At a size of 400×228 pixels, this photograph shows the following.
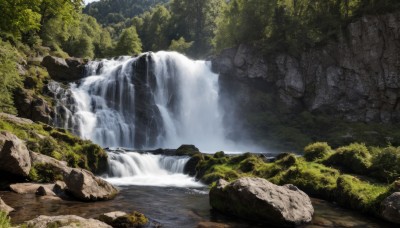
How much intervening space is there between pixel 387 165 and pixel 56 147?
21.9 m

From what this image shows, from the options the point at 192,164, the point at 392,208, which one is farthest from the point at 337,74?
the point at 392,208

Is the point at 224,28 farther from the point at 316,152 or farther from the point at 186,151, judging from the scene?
the point at 316,152

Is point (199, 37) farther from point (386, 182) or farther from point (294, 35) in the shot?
point (386, 182)

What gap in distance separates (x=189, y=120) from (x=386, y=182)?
119 feet

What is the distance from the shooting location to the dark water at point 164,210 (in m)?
14.6

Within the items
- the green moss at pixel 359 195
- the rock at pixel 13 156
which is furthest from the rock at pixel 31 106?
the green moss at pixel 359 195

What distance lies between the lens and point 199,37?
97.7 metres

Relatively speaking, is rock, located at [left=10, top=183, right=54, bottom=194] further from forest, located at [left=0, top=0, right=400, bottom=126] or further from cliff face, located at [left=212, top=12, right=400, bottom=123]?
cliff face, located at [left=212, top=12, right=400, bottom=123]

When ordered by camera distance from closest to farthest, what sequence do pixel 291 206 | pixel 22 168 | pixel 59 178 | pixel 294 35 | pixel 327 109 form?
pixel 291 206 → pixel 22 168 → pixel 59 178 → pixel 327 109 → pixel 294 35

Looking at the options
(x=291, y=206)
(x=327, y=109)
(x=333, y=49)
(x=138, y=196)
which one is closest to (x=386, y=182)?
(x=291, y=206)

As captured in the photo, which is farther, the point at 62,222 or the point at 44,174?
the point at 44,174

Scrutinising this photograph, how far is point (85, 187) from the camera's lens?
17.3 m

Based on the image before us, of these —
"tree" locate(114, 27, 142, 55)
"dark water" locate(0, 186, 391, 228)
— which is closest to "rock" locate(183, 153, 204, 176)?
"dark water" locate(0, 186, 391, 228)

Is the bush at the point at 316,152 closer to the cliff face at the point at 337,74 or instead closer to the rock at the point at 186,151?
the rock at the point at 186,151
